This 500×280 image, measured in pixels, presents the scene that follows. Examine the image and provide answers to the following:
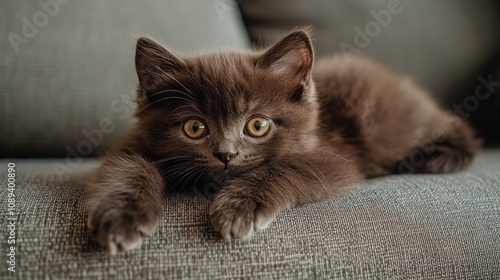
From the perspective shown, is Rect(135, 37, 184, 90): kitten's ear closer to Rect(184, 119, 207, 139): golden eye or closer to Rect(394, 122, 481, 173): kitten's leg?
Rect(184, 119, 207, 139): golden eye

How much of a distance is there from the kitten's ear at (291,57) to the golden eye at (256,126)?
16 centimetres

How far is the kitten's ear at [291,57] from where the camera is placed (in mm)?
1198

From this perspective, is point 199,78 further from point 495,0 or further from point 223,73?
point 495,0

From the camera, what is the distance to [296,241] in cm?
96

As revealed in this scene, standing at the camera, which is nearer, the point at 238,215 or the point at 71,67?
the point at 238,215

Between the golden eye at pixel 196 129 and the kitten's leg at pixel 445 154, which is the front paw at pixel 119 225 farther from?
the kitten's leg at pixel 445 154

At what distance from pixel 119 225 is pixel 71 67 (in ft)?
3.71

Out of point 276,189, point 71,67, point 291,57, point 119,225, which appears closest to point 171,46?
point 71,67

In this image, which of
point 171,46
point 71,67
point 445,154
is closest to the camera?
point 445,154

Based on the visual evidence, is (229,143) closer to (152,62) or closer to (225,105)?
(225,105)

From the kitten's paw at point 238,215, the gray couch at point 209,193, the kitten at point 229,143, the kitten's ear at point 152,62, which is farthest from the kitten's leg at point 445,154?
the kitten's ear at point 152,62

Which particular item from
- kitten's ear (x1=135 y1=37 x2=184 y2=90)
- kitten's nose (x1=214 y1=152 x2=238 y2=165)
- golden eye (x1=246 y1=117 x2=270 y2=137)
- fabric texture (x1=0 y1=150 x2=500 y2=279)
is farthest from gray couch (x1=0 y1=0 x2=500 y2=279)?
kitten's ear (x1=135 y1=37 x2=184 y2=90)

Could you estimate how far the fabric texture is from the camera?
0.87 metres

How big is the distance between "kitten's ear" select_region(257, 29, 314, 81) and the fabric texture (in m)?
0.40
